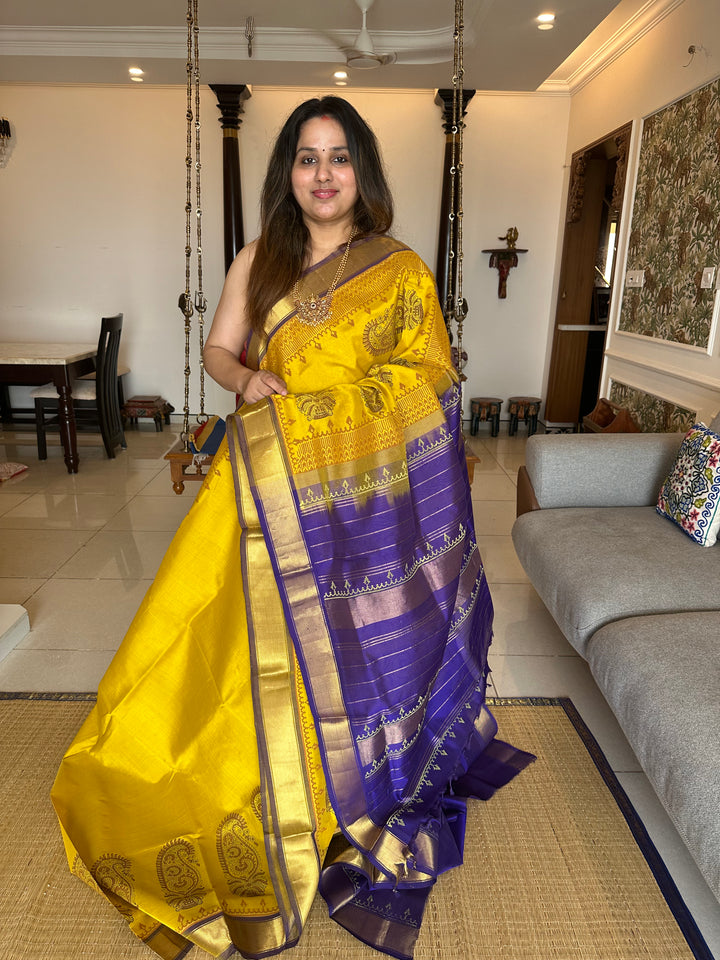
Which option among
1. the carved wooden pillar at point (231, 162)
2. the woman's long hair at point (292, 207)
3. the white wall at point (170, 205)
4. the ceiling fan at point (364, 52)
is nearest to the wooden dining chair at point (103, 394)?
the white wall at point (170, 205)

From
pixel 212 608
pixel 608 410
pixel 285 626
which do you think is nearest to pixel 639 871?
Answer: pixel 285 626

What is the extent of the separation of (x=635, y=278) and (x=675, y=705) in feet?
10.8

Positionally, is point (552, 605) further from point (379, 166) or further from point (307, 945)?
point (379, 166)

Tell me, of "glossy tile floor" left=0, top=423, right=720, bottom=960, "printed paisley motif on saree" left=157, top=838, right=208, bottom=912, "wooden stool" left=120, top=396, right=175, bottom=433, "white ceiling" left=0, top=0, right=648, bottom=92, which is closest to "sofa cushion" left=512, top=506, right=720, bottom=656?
"glossy tile floor" left=0, top=423, right=720, bottom=960

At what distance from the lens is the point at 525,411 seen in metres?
5.70

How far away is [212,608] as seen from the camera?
1308 millimetres

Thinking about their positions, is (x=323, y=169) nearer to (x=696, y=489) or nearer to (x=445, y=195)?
(x=696, y=489)

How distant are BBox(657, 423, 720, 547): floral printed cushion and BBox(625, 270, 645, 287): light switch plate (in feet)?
6.36

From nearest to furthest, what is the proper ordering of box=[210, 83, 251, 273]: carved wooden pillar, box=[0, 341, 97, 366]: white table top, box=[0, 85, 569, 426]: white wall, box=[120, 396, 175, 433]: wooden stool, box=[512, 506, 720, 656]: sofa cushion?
box=[512, 506, 720, 656]: sofa cushion, box=[0, 341, 97, 366]: white table top, box=[210, 83, 251, 273]: carved wooden pillar, box=[0, 85, 569, 426]: white wall, box=[120, 396, 175, 433]: wooden stool

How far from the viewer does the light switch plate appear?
156 inches

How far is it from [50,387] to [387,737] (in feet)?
14.1

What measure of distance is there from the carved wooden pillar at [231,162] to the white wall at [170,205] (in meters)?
0.25

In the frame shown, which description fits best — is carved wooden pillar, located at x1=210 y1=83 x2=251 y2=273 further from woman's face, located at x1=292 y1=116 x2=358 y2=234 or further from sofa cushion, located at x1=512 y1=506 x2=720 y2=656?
woman's face, located at x1=292 y1=116 x2=358 y2=234

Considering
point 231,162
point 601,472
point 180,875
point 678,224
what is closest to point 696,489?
point 601,472
